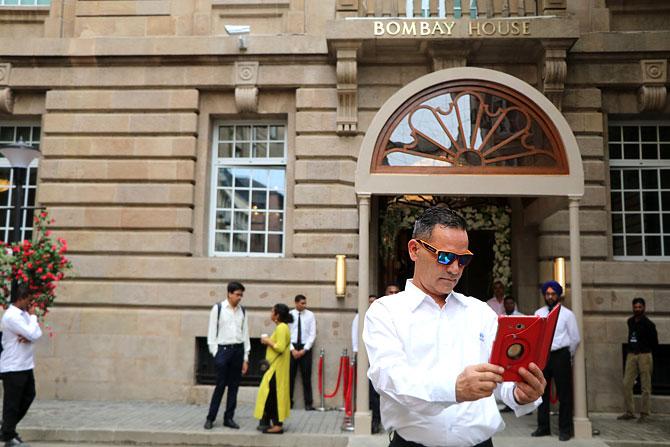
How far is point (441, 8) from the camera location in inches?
458

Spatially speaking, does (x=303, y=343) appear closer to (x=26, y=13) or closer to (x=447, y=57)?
(x=447, y=57)

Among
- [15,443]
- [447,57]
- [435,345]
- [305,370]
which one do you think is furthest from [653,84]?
[15,443]

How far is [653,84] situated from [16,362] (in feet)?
38.7

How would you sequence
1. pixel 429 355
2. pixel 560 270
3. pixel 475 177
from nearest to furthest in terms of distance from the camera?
pixel 429 355
pixel 475 177
pixel 560 270

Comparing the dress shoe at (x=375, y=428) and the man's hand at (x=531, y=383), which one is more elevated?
the man's hand at (x=531, y=383)

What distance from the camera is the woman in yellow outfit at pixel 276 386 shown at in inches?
339

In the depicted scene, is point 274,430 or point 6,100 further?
point 6,100

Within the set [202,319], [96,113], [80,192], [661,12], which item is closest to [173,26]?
[96,113]

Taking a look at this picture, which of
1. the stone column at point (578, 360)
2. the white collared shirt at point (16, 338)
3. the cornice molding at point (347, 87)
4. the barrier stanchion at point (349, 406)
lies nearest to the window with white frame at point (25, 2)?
the cornice molding at point (347, 87)

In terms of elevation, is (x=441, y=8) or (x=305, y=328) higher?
(x=441, y=8)

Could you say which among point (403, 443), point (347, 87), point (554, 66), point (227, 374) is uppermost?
point (554, 66)

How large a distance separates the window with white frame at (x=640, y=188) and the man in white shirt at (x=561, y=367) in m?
3.35

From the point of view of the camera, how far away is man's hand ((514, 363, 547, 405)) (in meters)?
2.53

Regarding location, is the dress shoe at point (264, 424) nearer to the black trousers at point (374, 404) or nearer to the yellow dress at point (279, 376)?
the yellow dress at point (279, 376)
